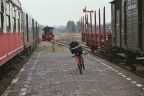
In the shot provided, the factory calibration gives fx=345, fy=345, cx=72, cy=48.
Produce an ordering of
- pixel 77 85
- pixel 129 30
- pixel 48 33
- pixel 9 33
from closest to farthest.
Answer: pixel 77 85, pixel 9 33, pixel 129 30, pixel 48 33

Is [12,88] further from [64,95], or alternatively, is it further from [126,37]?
[126,37]

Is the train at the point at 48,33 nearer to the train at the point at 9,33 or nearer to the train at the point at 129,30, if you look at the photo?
the train at the point at 129,30

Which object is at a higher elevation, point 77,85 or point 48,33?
point 48,33

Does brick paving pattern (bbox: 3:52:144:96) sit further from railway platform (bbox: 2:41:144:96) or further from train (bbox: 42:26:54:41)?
train (bbox: 42:26:54:41)

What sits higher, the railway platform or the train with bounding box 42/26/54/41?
the train with bounding box 42/26/54/41

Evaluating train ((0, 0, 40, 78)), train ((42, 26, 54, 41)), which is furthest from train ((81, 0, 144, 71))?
train ((42, 26, 54, 41))

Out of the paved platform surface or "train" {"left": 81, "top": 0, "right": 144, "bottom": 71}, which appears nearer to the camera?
the paved platform surface

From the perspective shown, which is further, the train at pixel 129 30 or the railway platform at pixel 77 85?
the train at pixel 129 30

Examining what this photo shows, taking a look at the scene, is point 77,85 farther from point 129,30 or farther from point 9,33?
point 129,30

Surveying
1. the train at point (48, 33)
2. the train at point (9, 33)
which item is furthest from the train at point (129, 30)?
the train at point (48, 33)

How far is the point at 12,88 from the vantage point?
10562 mm

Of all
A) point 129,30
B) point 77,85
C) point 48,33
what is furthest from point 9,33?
point 48,33

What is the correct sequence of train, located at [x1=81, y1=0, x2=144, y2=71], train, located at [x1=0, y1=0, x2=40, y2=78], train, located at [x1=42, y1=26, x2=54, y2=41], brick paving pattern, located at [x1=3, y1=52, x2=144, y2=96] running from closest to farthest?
brick paving pattern, located at [x1=3, y1=52, x2=144, y2=96] < train, located at [x1=0, y1=0, x2=40, y2=78] < train, located at [x1=81, y1=0, x2=144, y2=71] < train, located at [x1=42, y1=26, x2=54, y2=41]

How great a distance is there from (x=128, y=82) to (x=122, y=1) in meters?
5.96
